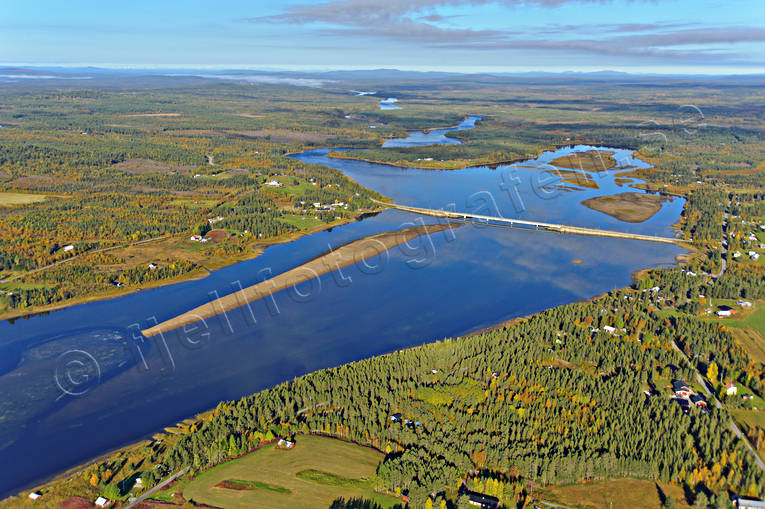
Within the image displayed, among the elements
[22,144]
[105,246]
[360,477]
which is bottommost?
[360,477]

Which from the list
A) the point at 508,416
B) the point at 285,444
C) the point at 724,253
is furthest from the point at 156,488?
the point at 724,253

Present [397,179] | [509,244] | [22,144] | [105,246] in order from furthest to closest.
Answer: [22,144]
[397,179]
[509,244]
[105,246]

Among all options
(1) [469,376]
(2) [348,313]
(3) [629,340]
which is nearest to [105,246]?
(2) [348,313]

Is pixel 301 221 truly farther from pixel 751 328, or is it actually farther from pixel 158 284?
pixel 751 328

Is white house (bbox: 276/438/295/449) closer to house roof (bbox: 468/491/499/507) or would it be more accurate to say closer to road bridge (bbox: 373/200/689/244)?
house roof (bbox: 468/491/499/507)

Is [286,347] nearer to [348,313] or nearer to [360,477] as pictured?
[348,313]

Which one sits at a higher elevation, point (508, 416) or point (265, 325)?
point (265, 325)
